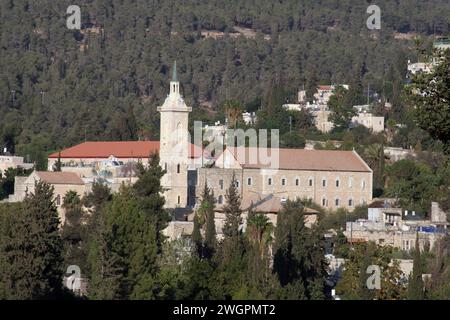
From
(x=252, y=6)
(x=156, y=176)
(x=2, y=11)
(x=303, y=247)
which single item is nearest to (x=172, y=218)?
(x=156, y=176)

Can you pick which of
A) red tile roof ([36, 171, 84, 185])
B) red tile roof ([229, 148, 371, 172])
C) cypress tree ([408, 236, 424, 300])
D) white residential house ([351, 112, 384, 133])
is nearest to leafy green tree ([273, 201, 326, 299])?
cypress tree ([408, 236, 424, 300])

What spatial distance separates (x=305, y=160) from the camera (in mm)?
82312

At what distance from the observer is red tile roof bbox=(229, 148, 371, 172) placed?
81125 millimetres

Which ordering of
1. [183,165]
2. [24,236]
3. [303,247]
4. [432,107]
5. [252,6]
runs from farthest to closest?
1. [252,6]
2. [183,165]
3. [303,247]
4. [24,236]
5. [432,107]

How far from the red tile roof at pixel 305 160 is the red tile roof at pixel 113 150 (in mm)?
2677

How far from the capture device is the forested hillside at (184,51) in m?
132

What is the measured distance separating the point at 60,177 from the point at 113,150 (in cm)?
941

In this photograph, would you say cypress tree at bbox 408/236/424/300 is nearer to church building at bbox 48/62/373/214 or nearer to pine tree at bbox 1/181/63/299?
pine tree at bbox 1/181/63/299

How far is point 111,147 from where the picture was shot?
8644cm

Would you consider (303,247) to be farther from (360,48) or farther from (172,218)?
(360,48)

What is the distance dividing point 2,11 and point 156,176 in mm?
108118

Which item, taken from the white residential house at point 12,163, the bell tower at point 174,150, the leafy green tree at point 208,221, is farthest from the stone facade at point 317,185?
the white residential house at point 12,163

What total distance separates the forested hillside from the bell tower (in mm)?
35125

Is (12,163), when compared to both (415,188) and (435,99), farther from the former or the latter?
(435,99)
